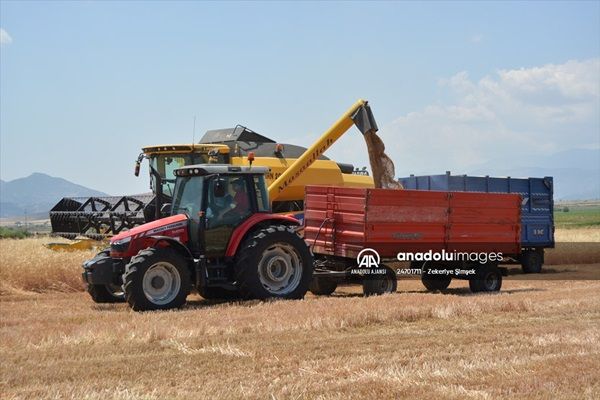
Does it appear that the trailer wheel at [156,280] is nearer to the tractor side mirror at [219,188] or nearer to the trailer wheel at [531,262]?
the tractor side mirror at [219,188]

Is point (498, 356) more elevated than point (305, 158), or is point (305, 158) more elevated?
point (305, 158)

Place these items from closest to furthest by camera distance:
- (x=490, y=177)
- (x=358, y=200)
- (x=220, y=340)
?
(x=220, y=340) → (x=358, y=200) → (x=490, y=177)

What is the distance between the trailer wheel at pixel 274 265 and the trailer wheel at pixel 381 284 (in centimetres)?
153

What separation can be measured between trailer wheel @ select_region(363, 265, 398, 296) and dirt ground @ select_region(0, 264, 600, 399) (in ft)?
5.99

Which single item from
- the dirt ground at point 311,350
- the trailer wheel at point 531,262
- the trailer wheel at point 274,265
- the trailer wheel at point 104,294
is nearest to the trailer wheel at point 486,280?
the dirt ground at point 311,350

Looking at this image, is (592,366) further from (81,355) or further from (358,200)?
(358,200)

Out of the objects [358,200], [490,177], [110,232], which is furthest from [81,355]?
[490,177]

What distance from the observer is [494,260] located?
14.8 m

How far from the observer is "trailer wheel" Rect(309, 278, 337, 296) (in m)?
14.1

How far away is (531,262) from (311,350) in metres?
14.7

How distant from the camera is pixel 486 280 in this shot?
14562mm

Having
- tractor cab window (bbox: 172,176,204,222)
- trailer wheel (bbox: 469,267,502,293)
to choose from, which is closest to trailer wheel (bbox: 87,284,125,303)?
tractor cab window (bbox: 172,176,204,222)

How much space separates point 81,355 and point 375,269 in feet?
22.8

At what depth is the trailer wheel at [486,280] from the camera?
14.5 meters
